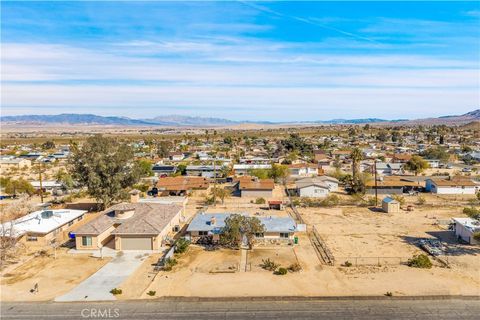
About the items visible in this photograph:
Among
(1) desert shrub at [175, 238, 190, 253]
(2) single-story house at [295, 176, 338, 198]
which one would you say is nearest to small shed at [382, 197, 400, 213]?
(2) single-story house at [295, 176, 338, 198]

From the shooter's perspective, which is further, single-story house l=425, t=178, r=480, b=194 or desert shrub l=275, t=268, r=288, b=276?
single-story house l=425, t=178, r=480, b=194

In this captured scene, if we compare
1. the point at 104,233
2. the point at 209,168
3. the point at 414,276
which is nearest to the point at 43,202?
the point at 104,233

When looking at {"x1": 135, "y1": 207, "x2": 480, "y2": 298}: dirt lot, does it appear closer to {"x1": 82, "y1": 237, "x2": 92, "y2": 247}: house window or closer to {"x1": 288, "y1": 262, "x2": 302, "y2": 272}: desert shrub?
{"x1": 288, "y1": 262, "x2": 302, "y2": 272}: desert shrub

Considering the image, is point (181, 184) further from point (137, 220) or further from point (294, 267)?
point (294, 267)

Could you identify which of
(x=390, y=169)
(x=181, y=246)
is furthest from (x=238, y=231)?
(x=390, y=169)

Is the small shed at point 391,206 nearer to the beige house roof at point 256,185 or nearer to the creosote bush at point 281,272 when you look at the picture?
the beige house roof at point 256,185

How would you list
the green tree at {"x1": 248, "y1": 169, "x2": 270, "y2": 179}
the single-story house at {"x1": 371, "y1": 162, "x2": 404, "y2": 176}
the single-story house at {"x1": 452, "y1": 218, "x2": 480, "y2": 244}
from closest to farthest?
1. the single-story house at {"x1": 452, "y1": 218, "x2": 480, "y2": 244}
2. the green tree at {"x1": 248, "y1": 169, "x2": 270, "y2": 179}
3. the single-story house at {"x1": 371, "y1": 162, "x2": 404, "y2": 176}

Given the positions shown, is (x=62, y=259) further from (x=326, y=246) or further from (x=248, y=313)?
(x=326, y=246)
